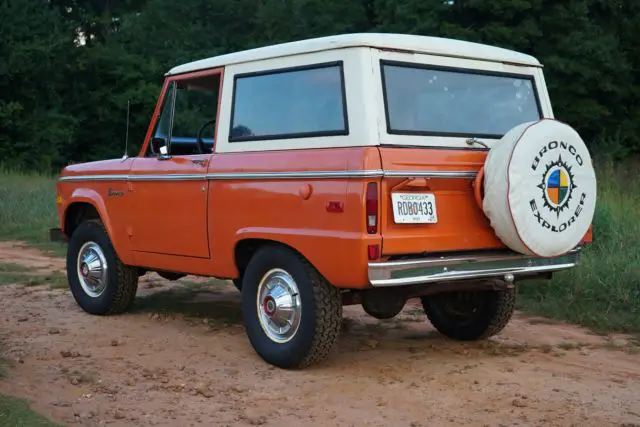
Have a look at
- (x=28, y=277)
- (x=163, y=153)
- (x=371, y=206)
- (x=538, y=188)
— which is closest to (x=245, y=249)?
(x=163, y=153)

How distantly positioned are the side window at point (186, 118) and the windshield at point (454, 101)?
167cm

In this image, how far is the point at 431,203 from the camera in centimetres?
534

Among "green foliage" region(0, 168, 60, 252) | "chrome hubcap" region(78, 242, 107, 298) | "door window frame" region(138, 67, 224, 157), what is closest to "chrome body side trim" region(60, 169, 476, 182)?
"door window frame" region(138, 67, 224, 157)

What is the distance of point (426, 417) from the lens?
15.3ft

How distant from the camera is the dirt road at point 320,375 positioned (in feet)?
15.4

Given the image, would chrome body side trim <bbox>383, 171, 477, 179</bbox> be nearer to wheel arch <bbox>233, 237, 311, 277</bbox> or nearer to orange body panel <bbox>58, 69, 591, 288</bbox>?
orange body panel <bbox>58, 69, 591, 288</bbox>

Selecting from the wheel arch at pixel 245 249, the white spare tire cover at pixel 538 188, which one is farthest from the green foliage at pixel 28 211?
the white spare tire cover at pixel 538 188

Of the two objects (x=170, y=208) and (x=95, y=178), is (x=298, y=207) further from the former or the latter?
(x=95, y=178)

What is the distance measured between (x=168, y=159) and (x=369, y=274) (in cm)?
235

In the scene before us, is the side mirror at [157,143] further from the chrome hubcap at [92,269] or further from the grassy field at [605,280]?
the grassy field at [605,280]

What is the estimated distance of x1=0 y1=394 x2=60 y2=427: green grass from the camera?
4266 mm

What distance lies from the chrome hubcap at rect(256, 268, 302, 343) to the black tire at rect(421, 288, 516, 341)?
1.57m

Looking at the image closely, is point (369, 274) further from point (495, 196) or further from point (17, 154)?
point (17, 154)

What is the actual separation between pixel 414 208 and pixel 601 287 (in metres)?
3.35
